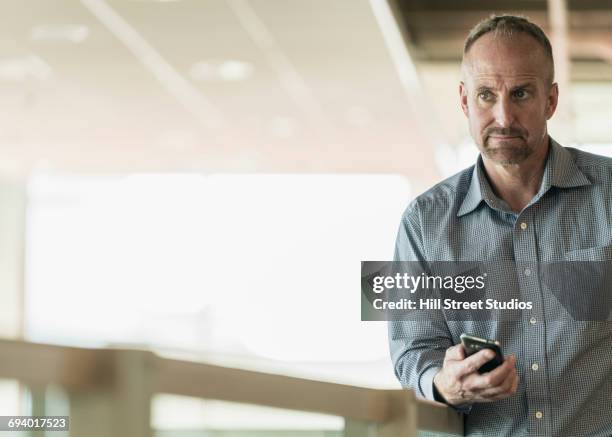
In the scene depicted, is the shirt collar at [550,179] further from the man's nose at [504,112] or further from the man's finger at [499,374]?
the man's finger at [499,374]

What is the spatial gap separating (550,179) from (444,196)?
0.16 metres

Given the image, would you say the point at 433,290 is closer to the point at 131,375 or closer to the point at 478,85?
the point at 478,85

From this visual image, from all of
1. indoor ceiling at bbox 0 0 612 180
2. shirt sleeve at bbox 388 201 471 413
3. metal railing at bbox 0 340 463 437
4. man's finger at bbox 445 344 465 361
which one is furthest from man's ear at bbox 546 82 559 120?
indoor ceiling at bbox 0 0 612 180

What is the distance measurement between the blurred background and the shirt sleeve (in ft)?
5.38

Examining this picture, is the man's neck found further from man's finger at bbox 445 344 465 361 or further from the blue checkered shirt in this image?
man's finger at bbox 445 344 465 361

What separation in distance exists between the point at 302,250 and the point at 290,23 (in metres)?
6.50

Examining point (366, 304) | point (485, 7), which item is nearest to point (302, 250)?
point (485, 7)

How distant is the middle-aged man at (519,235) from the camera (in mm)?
1482

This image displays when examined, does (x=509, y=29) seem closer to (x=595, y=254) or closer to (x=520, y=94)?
(x=520, y=94)

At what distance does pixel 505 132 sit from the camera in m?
1.56

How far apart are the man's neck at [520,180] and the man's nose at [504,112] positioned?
74 mm

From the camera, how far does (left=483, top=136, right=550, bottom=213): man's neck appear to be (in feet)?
5.26

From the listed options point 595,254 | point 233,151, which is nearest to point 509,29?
point 595,254

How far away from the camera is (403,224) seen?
1.64 m
